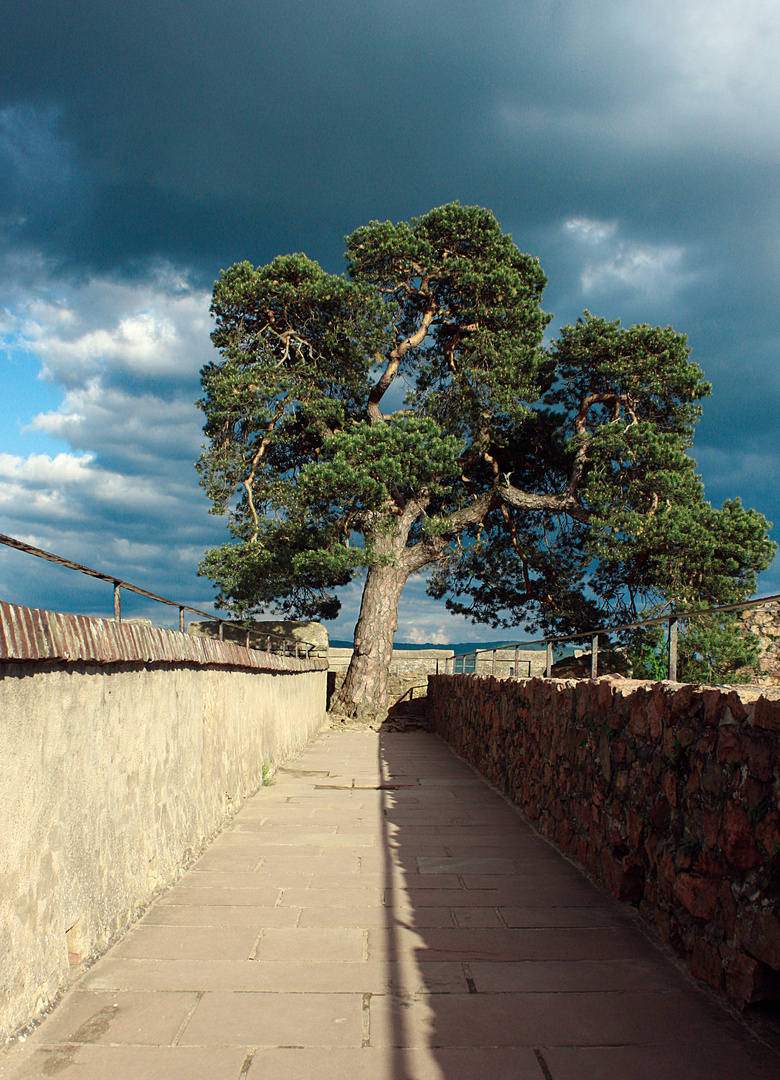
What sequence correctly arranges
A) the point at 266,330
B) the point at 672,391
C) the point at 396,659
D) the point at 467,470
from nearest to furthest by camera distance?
1. the point at 672,391
2. the point at 266,330
3. the point at 467,470
4. the point at 396,659

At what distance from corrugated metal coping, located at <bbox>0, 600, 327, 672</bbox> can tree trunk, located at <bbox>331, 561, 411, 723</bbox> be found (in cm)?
1269

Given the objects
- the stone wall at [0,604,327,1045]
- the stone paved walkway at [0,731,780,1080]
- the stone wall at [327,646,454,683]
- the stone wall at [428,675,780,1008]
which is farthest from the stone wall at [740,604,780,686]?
the stone wall at [0,604,327,1045]

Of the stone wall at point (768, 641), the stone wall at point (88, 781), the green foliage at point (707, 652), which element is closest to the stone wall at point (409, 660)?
the stone wall at point (768, 641)

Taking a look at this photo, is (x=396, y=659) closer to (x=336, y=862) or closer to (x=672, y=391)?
(x=672, y=391)

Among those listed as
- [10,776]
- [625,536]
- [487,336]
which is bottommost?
[10,776]

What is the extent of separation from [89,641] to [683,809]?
2.85m

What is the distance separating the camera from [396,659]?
22.5m

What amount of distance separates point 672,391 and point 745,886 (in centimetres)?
1593

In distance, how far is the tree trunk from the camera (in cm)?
1817

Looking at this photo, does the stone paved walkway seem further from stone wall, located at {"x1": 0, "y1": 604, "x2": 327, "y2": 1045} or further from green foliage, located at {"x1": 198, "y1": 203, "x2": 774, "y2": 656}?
green foliage, located at {"x1": 198, "y1": 203, "x2": 774, "y2": 656}

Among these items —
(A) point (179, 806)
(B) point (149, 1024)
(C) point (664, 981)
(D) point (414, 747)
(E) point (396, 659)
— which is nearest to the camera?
(B) point (149, 1024)

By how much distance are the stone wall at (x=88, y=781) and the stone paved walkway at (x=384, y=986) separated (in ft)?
0.67

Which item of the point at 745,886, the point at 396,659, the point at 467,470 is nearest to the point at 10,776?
the point at 745,886

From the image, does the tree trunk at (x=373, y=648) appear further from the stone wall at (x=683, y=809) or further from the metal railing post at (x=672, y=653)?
the metal railing post at (x=672, y=653)
